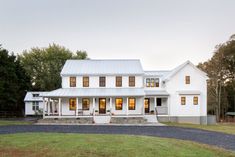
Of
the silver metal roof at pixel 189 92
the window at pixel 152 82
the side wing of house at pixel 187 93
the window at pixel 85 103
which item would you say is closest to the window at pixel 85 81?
the window at pixel 85 103

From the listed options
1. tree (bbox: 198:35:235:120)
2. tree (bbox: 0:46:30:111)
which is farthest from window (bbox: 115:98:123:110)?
tree (bbox: 198:35:235:120)

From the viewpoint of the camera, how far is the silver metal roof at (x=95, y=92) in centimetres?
3541

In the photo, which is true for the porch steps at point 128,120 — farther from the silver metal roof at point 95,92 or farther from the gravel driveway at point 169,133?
the gravel driveway at point 169,133

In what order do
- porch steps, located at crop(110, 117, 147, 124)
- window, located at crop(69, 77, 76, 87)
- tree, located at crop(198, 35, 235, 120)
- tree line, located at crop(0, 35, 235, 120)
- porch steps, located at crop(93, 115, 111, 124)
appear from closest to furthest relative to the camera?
porch steps, located at crop(110, 117, 147, 124) → porch steps, located at crop(93, 115, 111, 124) → window, located at crop(69, 77, 76, 87) → tree line, located at crop(0, 35, 235, 120) → tree, located at crop(198, 35, 235, 120)

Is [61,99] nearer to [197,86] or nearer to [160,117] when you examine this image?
[160,117]

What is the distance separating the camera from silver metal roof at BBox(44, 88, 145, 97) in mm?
35406

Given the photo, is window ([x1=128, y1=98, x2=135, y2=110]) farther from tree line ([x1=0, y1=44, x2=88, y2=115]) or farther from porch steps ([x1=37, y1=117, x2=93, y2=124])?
tree line ([x1=0, y1=44, x2=88, y2=115])

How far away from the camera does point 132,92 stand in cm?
3650

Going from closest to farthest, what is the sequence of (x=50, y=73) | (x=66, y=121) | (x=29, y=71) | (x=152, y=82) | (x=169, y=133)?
(x=169, y=133), (x=66, y=121), (x=152, y=82), (x=50, y=73), (x=29, y=71)

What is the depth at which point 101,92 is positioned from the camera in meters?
36.8

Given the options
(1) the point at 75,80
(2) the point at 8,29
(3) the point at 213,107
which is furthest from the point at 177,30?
(3) the point at 213,107

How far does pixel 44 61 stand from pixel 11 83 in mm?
19920

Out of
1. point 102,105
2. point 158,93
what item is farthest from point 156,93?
point 102,105

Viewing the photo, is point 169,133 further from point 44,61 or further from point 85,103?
point 44,61
